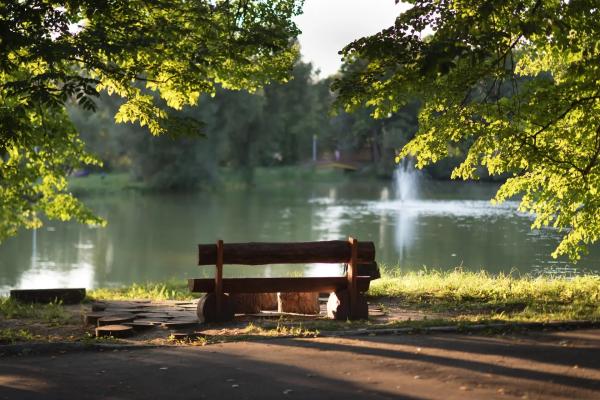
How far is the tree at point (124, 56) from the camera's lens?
378 inches

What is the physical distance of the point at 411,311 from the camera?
11.7 metres

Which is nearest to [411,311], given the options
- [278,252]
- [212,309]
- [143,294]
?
[278,252]

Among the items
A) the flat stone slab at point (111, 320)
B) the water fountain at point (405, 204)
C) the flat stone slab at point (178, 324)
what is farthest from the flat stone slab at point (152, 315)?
the water fountain at point (405, 204)

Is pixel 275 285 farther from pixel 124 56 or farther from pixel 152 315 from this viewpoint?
pixel 124 56

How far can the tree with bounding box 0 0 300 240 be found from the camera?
9.61 metres

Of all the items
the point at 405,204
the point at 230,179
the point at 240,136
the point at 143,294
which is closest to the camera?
the point at 143,294

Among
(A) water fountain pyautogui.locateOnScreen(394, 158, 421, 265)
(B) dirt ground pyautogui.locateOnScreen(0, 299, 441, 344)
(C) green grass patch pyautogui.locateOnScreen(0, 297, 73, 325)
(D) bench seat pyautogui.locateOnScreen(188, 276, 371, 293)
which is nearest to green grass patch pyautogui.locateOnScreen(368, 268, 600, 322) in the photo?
(B) dirt ground pyautogui.locateOnScreen(0, 299, 441, 344)

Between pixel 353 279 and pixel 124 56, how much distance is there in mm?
4238

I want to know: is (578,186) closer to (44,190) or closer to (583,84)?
(583,84)

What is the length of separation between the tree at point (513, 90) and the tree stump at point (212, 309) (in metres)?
3.02

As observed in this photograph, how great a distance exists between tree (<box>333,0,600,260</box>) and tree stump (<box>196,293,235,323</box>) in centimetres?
302

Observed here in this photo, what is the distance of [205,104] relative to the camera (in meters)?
50.9

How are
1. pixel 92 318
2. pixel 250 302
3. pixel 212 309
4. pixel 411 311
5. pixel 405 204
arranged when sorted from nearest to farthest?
pixel 212 309, pixel 92 318, pixel 250 302, pixel 411 311, pixel 405 204

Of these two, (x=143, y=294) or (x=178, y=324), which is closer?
(x=178, y=324)
